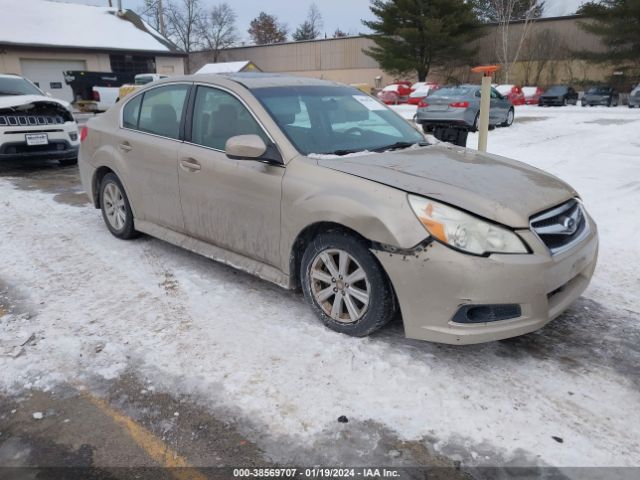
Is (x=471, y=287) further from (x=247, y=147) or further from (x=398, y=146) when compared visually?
(x=247, y=147)

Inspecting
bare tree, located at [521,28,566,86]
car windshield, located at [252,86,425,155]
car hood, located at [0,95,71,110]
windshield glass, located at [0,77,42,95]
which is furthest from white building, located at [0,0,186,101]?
car windshield, located at [252,86,425,155]

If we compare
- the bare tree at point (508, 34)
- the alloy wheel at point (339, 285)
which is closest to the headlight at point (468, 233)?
the alloy wheel at point (339, 285)

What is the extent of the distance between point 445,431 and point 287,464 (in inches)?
31.1

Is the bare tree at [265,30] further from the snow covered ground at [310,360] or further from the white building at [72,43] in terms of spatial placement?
the snow covered ground at [310,360]

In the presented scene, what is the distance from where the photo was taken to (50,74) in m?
29.0

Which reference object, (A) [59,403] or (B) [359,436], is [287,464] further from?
(A) [59,403]

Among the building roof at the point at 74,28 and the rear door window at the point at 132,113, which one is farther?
the building roof at the point at 74,28

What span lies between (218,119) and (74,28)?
32.0 meters

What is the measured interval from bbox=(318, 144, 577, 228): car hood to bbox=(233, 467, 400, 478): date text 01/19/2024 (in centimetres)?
144

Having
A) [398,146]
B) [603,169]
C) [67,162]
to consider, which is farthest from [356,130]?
[67,162]

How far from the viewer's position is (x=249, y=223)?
3.77 metres

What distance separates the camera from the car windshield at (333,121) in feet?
12.3

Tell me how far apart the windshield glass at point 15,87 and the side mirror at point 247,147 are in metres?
7.82

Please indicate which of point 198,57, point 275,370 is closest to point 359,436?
point 275,370
